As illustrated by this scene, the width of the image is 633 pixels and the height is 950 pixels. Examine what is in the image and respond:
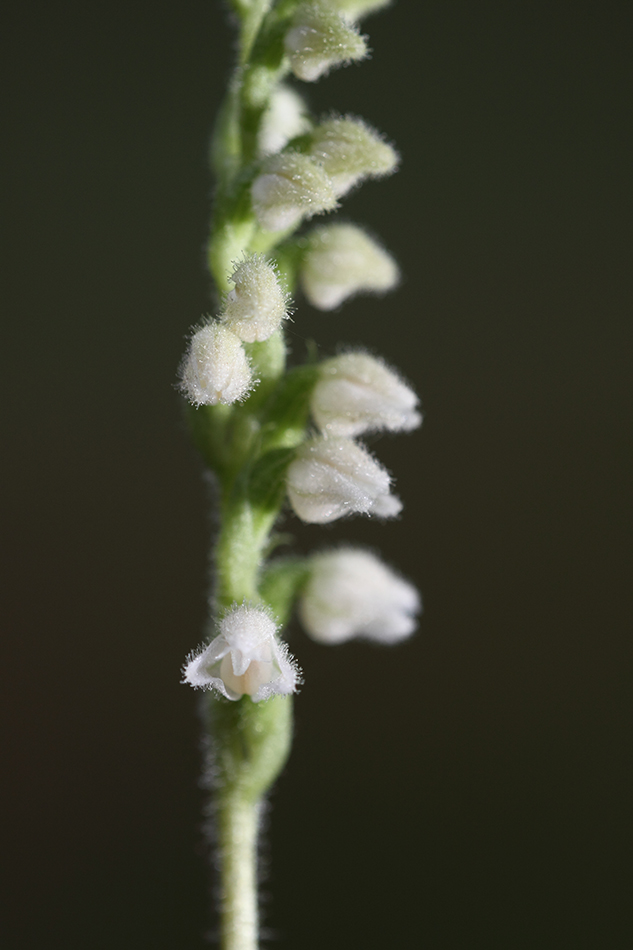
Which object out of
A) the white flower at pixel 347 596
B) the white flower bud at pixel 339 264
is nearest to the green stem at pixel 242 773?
the white flower at pixel 347 596

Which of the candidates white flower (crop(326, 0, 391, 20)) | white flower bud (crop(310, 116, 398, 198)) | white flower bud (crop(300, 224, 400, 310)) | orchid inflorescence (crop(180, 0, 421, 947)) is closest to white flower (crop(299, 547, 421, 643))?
orchid inflorescence (crop(180, 0, 421, 947))

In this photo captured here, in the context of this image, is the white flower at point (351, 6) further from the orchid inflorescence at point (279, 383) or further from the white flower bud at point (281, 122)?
the white flower bud at point (281, 122)

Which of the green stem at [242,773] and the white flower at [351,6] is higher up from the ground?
the white flower at [351,6]

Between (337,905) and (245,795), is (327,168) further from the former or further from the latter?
(337,905)

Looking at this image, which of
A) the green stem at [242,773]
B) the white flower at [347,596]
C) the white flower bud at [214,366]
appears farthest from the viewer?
the white flower at [347,596]

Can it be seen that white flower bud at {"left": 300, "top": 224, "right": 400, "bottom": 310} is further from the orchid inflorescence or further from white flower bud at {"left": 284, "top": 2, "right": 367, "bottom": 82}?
white flower bud at {"left": 284, "top": 2, "right": 367, "bottom": 82}

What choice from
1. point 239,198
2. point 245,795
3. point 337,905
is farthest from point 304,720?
point 239,198
